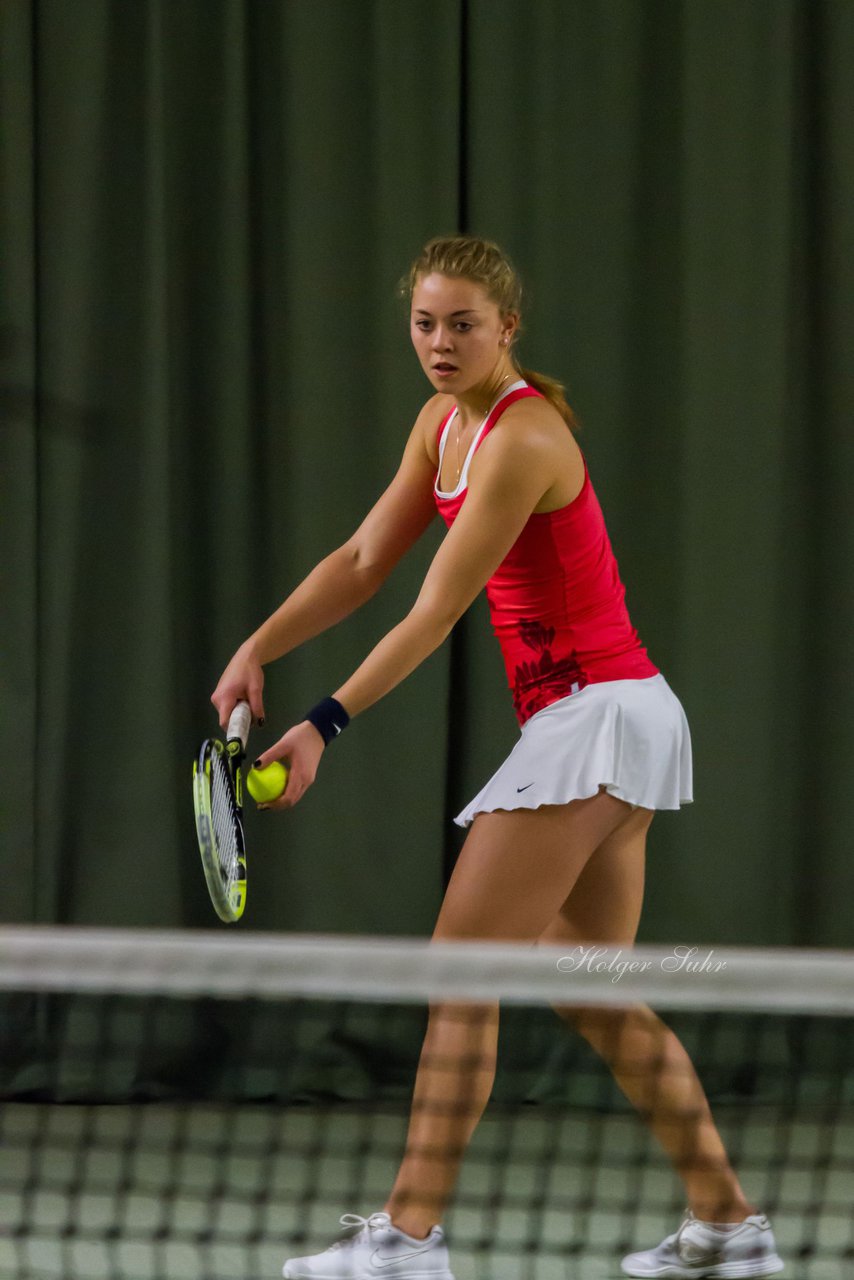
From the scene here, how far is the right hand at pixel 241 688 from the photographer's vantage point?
2266 millimetres

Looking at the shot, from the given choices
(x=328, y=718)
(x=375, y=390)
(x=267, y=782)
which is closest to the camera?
(x=267, y=782)

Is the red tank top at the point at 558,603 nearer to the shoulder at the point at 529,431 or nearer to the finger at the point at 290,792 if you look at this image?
the shoulder at the point at 529,431

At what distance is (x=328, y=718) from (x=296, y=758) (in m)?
0.09

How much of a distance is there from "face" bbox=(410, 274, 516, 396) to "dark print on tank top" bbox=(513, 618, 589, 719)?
14.1 inches

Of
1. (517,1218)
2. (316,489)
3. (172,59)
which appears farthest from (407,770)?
(172,59)

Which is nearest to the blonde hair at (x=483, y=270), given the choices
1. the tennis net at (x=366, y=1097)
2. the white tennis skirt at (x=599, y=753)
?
the white tennis skirt at (x=599, y=753)

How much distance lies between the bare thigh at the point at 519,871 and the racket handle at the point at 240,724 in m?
0.36

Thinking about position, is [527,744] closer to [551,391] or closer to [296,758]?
[296,758]

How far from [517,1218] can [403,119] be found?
232 cm

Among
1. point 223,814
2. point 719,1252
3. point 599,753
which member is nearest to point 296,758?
point 223,814

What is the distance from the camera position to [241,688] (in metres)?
2.29

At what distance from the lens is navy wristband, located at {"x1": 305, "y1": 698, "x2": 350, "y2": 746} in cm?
204

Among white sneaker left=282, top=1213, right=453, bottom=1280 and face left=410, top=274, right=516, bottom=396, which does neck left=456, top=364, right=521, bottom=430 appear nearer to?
face left=410, top=274, right=516, bottom=396

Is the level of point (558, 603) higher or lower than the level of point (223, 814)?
higher
